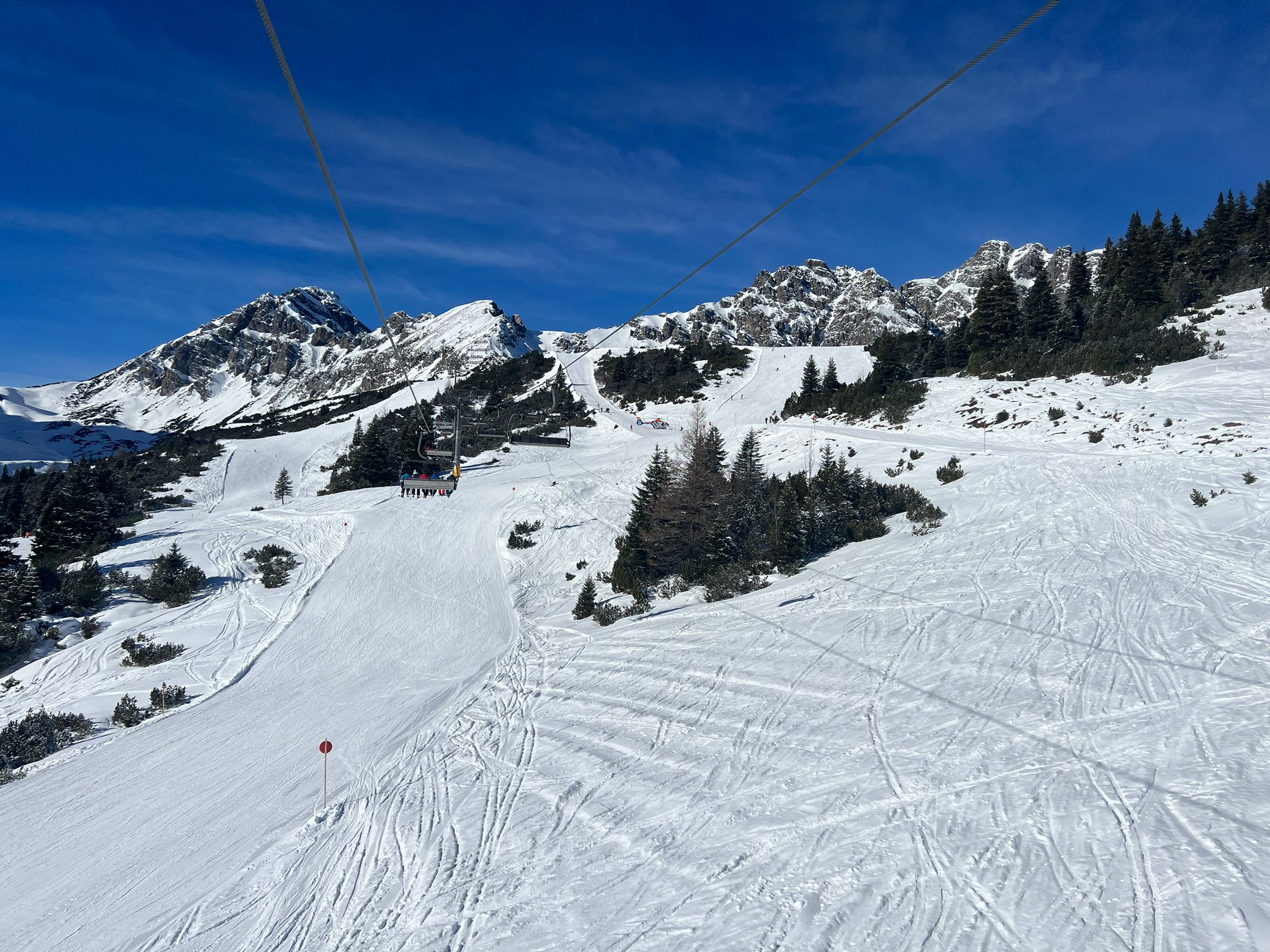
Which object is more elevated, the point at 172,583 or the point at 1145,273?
the point at 1145,273

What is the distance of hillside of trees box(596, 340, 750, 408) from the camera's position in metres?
72.9

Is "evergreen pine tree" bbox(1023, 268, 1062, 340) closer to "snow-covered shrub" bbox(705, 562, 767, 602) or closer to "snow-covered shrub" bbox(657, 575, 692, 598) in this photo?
"snow-covered shrub" bbox(705, 562, 767, 602)

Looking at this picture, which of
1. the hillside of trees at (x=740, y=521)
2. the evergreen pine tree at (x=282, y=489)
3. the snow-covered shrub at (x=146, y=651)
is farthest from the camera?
the evergreen pine tree at (x=282, y=489)

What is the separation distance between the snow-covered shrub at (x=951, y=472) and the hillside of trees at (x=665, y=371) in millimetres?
45559

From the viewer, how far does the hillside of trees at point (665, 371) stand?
7288 centimetres

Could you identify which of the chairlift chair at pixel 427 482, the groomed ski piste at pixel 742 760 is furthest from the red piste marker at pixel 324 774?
the chairlift chair at pixel 427 482

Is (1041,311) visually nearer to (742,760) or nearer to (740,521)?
(740,521)

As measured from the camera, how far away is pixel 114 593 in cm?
2186

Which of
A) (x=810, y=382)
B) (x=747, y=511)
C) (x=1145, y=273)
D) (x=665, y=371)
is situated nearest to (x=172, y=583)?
(x=747, y=511)

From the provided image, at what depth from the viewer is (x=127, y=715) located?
1305 cm

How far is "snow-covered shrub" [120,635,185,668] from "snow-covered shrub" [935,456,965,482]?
1054 inches

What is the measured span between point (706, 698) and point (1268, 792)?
6839 millimetres

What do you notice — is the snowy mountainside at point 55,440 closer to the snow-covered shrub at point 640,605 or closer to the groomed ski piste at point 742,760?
the groomed ski piste at point 742,760

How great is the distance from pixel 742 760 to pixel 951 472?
64.0 feet
